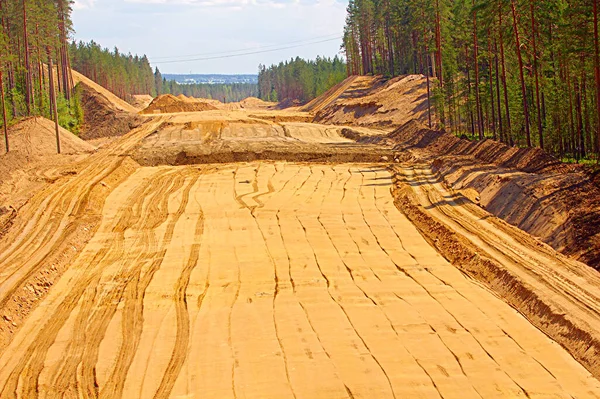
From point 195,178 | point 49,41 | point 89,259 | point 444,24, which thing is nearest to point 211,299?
point 89,259

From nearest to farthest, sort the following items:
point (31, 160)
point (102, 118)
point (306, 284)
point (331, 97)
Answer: point (306, 284), point (31, 160), point (102, 118), point (331, 97)

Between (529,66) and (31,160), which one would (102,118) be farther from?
(529,66)

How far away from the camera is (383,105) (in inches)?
2913

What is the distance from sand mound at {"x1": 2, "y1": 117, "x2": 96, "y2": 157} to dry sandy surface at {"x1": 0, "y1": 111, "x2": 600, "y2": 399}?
1871 centimetres

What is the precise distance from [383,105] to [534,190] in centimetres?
4973

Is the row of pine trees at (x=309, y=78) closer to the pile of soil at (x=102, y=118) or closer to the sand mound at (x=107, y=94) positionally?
the sand mound at (x=107, y=94)

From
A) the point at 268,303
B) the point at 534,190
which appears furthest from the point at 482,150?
the point at 268,303

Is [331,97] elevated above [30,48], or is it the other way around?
[30,48]

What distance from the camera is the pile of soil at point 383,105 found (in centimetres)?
6938

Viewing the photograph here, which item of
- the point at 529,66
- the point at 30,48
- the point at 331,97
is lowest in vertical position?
the point at 529,66

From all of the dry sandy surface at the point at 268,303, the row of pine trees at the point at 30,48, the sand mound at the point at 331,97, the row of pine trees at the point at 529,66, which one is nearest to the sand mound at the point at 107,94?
the row of pine trees at the point at 30,48

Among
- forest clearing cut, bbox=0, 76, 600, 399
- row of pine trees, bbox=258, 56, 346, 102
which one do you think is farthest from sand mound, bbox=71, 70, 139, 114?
forest clearing cut, bbox=0, 76, 600, 399

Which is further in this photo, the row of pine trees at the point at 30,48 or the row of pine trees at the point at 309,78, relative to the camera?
the row of pine trees at the point at 309,78

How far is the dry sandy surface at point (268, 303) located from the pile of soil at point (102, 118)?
44.2m
